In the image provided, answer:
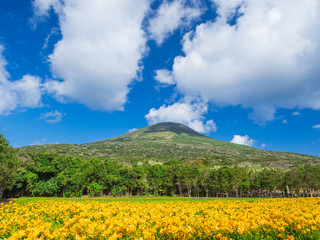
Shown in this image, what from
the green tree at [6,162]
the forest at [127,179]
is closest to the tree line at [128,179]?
the forest at [127,179]

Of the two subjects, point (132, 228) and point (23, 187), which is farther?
point (23, 187)

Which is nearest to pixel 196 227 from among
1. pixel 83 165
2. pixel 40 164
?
pixel 40 164

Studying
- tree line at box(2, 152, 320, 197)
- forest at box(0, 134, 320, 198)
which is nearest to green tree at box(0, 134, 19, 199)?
forest at box(0, 134, 320, 198)

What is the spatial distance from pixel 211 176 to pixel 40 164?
50.7 m

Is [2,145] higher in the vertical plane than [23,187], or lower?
higher

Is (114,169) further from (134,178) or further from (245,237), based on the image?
(245,237)

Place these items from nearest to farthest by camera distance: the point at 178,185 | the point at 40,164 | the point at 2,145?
the point at 2,145
the point at 40,164
the point at 178,185

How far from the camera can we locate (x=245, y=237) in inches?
177

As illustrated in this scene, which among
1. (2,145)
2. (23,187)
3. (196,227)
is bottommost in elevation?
(23,187)

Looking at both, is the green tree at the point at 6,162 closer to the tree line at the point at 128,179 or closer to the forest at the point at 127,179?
the forest at the point at 127,179

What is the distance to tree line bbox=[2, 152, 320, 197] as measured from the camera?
44.1 meters

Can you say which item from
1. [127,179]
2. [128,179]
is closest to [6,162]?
[127,179]

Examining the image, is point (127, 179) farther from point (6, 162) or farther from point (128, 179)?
point (6, 162)

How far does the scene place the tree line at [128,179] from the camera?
44.1 meters
